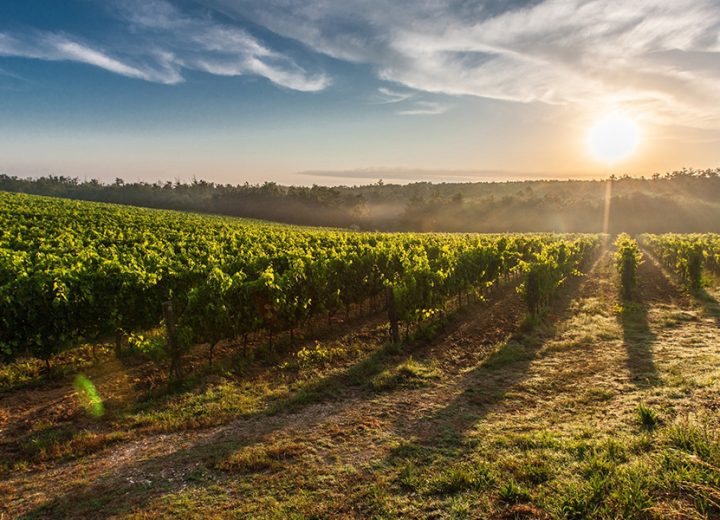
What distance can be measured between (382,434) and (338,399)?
1990mm

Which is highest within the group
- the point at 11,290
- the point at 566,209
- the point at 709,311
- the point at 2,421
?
the point at 566,209

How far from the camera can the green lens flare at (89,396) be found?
28.0 ft

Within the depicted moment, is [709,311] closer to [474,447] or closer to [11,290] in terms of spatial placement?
[474,447]

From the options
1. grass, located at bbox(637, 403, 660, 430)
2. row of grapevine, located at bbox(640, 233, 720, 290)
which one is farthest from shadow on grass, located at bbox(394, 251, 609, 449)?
row of grapevine, located at bbox(640, 233, 720, 290)

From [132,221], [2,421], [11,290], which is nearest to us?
[2,421]

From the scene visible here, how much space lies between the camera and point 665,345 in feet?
40.6

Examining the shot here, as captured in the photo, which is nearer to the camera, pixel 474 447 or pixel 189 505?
pixel 189 505

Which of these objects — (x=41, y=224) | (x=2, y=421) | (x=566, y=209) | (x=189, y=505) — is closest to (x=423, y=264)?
(x=189, y=505)

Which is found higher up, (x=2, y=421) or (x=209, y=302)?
(x=209, y=302)

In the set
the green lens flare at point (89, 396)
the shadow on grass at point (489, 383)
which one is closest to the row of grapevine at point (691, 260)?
the shadow on grass at point (489, 383)

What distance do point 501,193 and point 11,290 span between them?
558 feet

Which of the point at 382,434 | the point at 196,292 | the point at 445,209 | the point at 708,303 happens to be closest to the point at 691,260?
the point at 708,303

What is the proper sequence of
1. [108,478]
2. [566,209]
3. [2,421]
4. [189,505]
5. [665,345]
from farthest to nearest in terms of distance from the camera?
[566,209] → [665,345] → [2,421] → [108,478] → [189,505]

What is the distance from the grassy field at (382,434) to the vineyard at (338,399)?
0.14 feet
